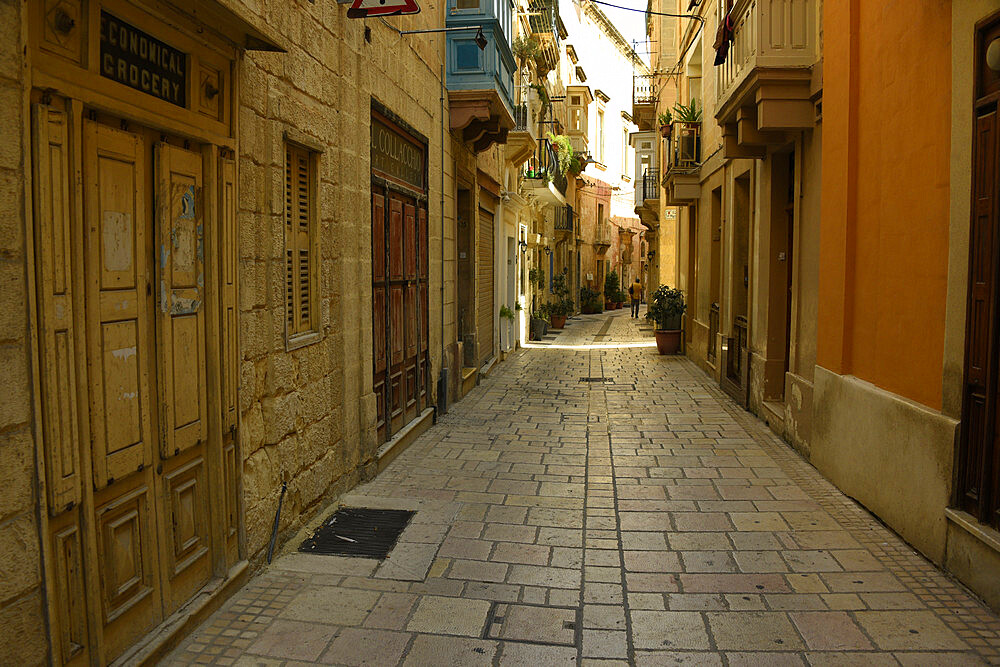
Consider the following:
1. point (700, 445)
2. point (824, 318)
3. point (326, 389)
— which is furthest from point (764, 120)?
point (326, 389)

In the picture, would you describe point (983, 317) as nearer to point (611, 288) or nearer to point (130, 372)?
point (130, 372)

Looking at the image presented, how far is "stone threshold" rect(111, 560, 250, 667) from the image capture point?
345cm

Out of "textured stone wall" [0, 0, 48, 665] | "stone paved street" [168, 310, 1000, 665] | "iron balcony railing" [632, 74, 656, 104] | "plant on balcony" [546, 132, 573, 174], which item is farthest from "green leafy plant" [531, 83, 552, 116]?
"textured stone wall" [0, 0, 48, 665]

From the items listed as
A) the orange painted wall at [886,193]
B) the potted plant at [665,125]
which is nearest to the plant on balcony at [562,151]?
the potted plant at [665,125]

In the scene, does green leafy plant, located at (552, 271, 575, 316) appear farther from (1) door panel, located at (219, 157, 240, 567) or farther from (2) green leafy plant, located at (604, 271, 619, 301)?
(1) door panel, located at (219, 157, 240, 567)

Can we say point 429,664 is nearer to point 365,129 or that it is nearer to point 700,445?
point 365,129

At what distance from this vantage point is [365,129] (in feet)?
21.8

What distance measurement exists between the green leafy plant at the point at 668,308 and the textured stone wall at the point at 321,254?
11010 millimetres

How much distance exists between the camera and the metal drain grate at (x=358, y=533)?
5129 mm

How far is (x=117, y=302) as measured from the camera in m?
3.38

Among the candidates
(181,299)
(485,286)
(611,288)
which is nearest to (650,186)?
(611,288)

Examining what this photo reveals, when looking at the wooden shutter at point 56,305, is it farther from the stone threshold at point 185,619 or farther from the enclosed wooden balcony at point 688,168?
the enclosed wooden balcony at point 688,168

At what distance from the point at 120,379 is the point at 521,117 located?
14447 mm

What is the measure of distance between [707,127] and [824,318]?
9240 millimetres
